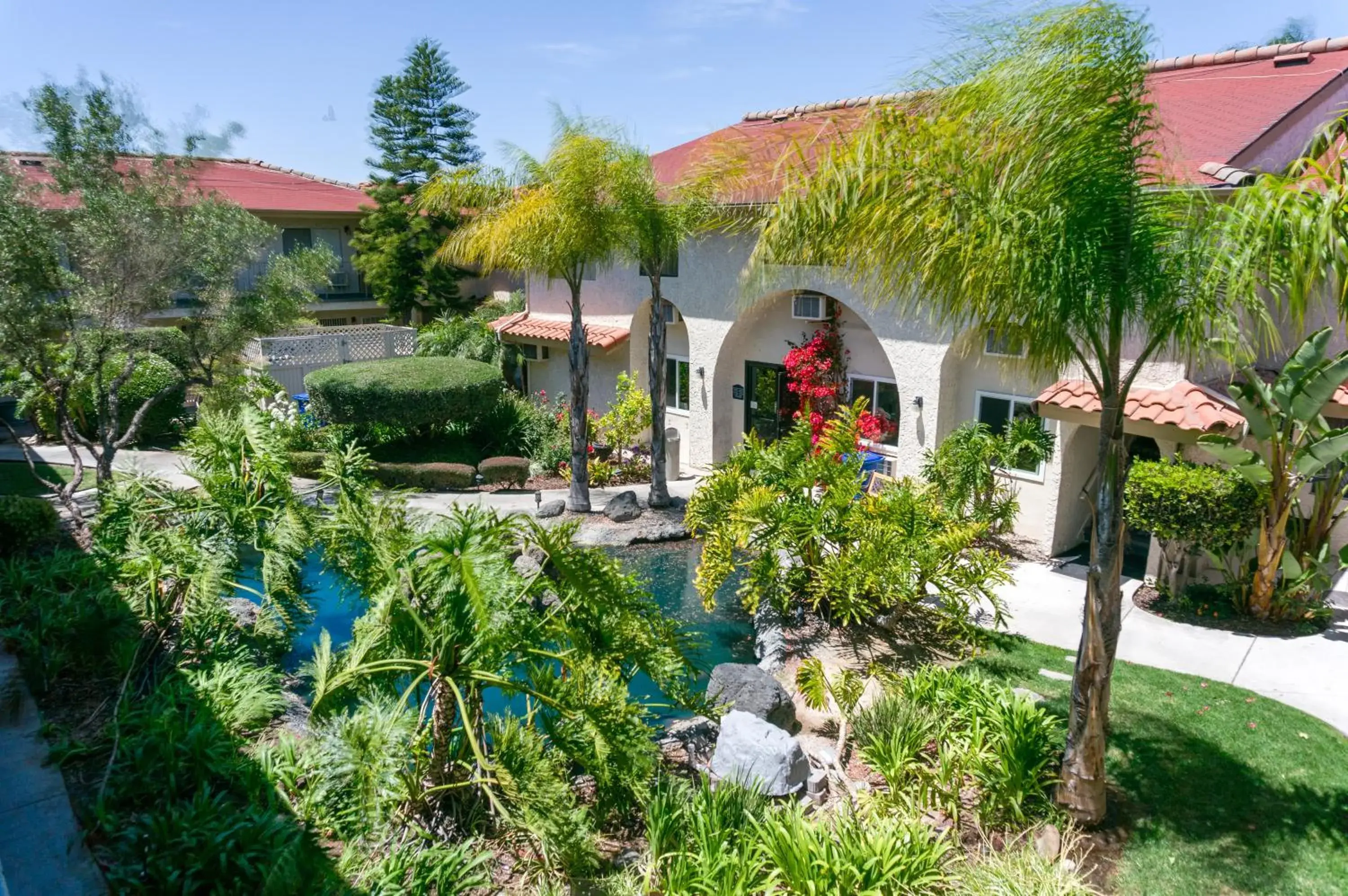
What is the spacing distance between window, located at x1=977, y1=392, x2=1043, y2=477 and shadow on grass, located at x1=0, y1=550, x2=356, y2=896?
1116 cm

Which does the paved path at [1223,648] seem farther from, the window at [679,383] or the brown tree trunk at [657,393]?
the window at [679,383]

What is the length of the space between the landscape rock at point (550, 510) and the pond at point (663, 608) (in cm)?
192

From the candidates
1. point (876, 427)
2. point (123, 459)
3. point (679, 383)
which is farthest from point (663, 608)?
point (123, 459)

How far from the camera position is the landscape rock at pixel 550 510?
51.1ft

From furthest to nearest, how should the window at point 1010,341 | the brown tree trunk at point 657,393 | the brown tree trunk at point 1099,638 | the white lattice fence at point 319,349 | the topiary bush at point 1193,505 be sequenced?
1. the white lattice fence at point 319,349
2. the brown tree trunk at point 657,393
3. the topiary bush at point 1193,505
4. the window at point 1010,341
5. the brown tree trunk at point 1099,638

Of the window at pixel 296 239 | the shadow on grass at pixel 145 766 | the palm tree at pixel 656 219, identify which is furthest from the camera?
the window at pixel 296 239

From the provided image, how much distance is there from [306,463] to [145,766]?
39.3ft

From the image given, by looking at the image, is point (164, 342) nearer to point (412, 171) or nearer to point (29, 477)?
point (29, 477)

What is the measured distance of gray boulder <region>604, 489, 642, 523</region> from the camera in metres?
15.3

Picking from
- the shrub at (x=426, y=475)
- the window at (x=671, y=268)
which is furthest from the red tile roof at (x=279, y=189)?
the window at (x=671, y=268)

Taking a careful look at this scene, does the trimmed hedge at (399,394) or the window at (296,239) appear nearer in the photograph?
the trimmed hedge at (399,394)

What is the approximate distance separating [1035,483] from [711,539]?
591cm

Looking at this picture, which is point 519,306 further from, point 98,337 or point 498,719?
point 498,719

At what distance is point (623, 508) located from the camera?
15430mm
